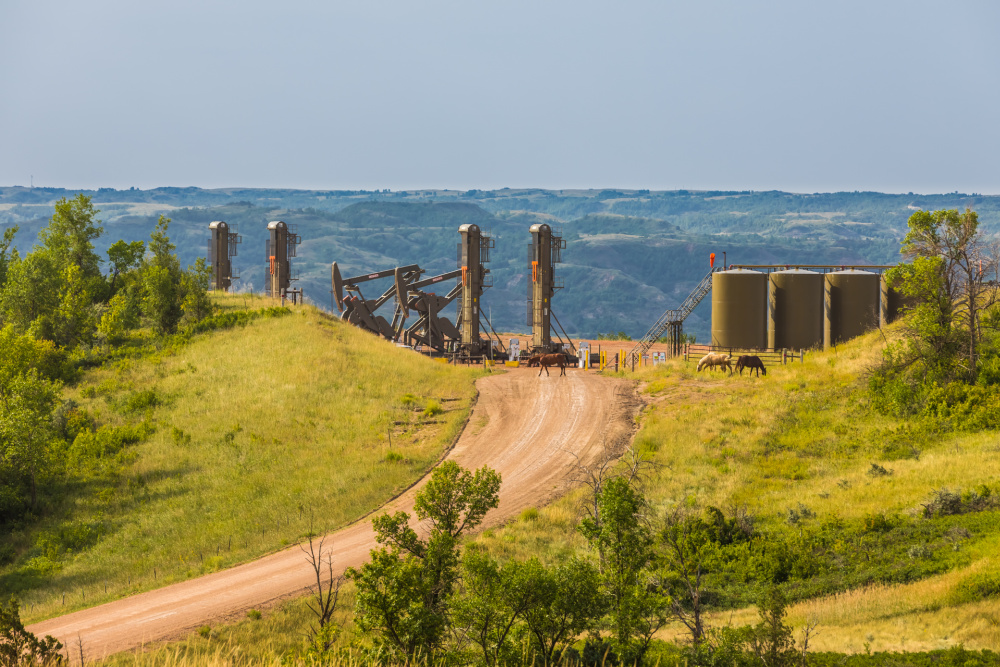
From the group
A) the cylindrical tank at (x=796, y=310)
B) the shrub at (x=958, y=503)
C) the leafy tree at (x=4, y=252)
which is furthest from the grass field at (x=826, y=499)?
the leafy tree at (x=4, y=252)

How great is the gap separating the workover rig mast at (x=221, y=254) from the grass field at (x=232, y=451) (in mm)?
19743

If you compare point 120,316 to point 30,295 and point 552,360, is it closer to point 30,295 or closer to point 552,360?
point 30,295

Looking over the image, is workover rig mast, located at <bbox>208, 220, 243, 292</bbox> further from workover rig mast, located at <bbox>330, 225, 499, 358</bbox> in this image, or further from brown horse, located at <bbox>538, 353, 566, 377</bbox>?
brown horse, located at <bbox>538, 353, 566, 377</bbox>

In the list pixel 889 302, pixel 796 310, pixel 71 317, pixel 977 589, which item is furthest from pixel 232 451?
pixel 889 302

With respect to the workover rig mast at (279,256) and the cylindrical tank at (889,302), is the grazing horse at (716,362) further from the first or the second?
the workover rig mast at (279,256)

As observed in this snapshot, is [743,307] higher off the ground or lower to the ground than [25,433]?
higher

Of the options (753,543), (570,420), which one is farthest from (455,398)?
(753,543)

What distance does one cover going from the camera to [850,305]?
5219 cm

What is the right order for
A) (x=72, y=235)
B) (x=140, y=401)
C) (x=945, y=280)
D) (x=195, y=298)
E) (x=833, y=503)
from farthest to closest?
1. (x=72, y=235)
2. (x=195, y=298)
3. (x=140, y=401)
4. (x=945, y=280)
5. (x=833, y=503)

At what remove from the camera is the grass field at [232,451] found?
89.5 ft

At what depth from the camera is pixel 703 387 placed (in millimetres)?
40438

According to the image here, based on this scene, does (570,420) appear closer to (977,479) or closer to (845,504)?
(845,504)

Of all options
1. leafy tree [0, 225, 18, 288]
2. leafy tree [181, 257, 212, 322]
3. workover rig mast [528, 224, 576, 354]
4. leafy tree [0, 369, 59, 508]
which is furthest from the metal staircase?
leafy tree [0, 225, 18, 288]

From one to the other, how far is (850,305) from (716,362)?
12851 millimetres
